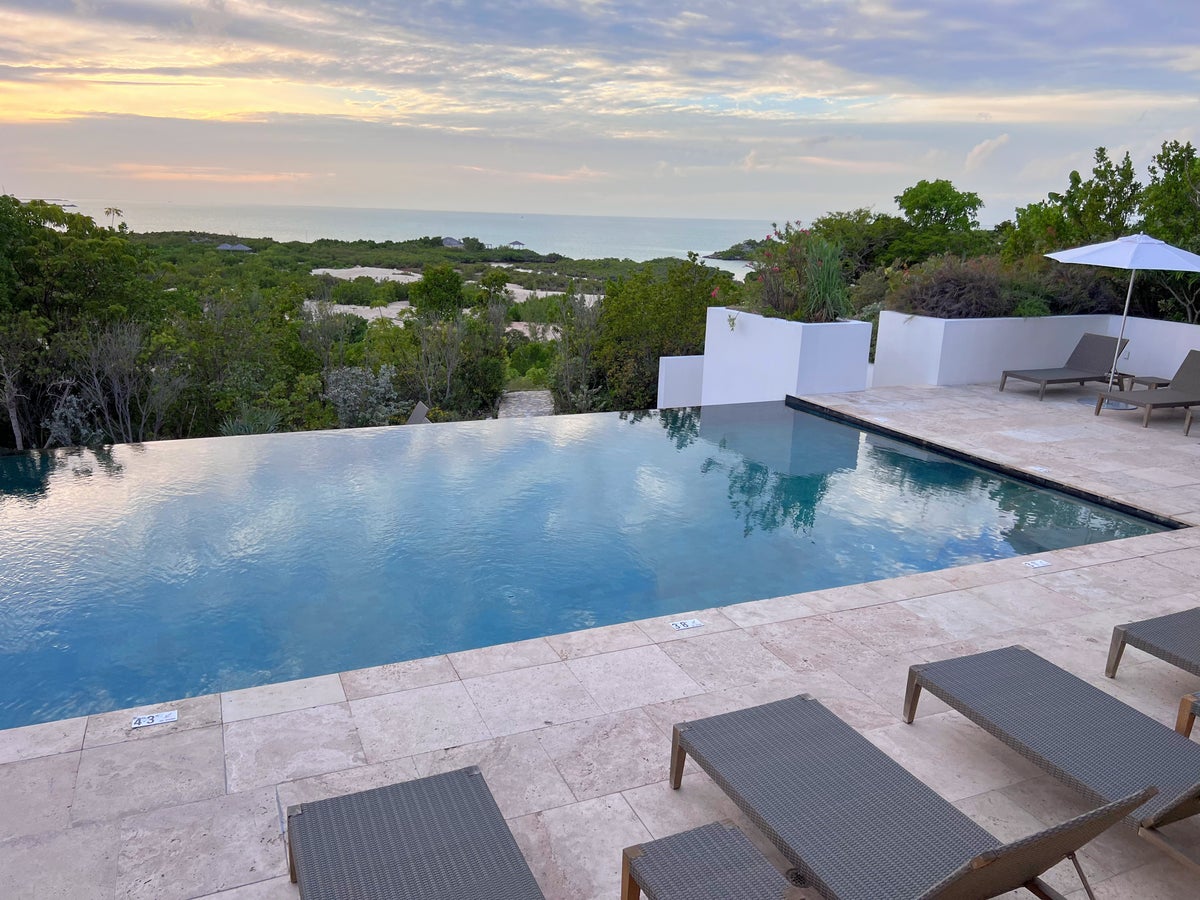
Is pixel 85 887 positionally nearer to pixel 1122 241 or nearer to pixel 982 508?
pixel 982 508

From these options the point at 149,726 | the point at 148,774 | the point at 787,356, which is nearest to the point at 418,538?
the point at 149,726

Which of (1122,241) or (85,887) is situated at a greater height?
(1122,241)

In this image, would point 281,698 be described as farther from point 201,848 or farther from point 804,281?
point 804,281

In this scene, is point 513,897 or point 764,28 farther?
point 764,28

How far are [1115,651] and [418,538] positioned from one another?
4.19 m

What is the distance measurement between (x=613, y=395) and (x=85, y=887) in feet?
42.0

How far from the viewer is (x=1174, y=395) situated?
8.85 m

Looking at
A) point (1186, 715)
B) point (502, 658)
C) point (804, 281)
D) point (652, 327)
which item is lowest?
point (502, 658)

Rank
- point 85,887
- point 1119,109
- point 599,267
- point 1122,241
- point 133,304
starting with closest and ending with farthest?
point 85,887 → point 1122,241 → point 133,304 → point 1119,109 → point 599,267

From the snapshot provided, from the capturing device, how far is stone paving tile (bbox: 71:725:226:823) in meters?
2.82

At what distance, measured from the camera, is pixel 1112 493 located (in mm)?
6535

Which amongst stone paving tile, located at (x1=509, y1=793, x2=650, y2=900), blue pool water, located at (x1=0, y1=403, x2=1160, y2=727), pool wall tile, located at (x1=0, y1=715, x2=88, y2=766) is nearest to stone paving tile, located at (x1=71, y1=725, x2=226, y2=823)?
pool wall tile, located at (x1=0, y1=715, x2=88, y2=766)

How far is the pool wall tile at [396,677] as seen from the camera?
11.8 ft

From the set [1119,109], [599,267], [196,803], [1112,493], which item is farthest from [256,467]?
[599,267]
